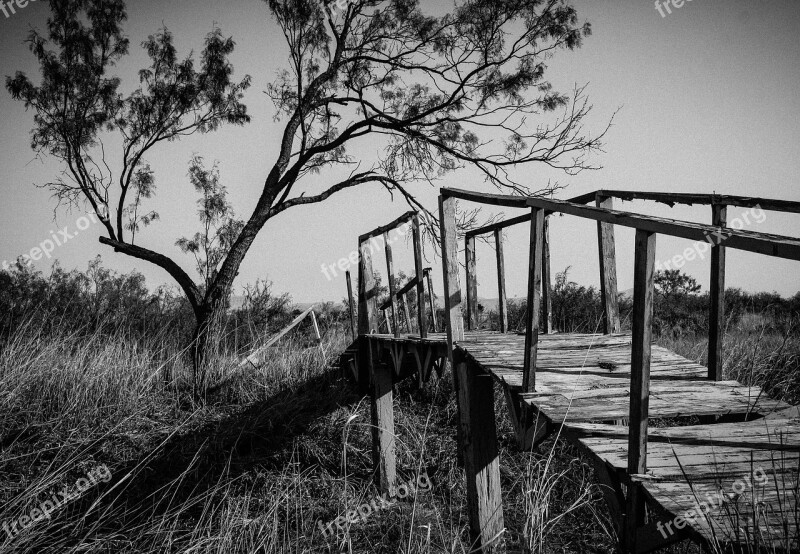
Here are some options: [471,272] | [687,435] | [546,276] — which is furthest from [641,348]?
[471,272]

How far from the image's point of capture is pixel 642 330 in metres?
1.79

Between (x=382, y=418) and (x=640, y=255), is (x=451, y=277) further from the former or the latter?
(x=382, y=418)

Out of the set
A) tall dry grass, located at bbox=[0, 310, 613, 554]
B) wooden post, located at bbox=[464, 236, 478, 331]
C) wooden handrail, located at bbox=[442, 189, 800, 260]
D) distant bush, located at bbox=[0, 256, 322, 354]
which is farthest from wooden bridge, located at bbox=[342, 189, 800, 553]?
distant bush, located at bbox=[0, 256, 322, 354]

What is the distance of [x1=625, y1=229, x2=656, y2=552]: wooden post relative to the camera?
1.78 metres

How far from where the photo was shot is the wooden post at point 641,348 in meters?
1.78

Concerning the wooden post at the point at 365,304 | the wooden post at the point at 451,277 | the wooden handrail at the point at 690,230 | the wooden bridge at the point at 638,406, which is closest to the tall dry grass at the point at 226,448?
the wooden post at the point at 365,304

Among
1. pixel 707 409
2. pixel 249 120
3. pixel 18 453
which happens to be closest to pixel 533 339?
→ pixel 707 409

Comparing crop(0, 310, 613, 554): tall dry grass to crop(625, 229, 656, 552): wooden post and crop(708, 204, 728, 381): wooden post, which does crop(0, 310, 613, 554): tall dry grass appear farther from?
crop(625, 229, 656, 552): wooden post

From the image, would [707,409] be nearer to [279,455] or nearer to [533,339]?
[533,339]

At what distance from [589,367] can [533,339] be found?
0.97 m

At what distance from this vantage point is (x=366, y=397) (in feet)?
26.7

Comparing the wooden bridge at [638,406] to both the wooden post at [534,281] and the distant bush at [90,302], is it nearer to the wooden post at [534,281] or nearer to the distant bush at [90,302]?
the wooden post at [534,281]

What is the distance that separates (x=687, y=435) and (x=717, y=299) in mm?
1100

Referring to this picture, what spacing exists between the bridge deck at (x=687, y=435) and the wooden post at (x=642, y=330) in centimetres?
18
